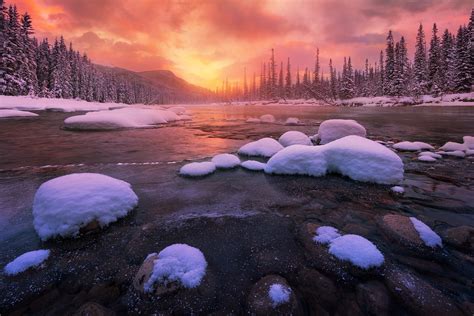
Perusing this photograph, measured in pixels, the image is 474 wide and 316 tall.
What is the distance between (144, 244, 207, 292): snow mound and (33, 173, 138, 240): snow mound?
5.06ft

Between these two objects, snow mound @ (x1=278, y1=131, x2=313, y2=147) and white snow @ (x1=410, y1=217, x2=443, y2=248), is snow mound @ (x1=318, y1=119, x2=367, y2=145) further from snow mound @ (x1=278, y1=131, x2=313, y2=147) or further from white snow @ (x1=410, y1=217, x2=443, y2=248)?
white snow @ (x1=410, y1=217, x2=443, y2=248)

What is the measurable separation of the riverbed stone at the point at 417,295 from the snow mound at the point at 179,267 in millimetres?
2111

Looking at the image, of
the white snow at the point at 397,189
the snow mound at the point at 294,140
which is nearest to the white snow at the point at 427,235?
the white snow at the point at 397,189

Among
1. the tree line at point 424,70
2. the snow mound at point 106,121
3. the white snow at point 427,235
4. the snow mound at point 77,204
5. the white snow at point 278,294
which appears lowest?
the white snow at point 278,294

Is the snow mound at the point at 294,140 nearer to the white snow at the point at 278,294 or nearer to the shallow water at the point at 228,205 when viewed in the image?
the shallow water at the point at 228,205

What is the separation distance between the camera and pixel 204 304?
8.04 feet

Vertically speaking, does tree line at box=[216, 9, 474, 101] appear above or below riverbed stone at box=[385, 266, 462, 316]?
above

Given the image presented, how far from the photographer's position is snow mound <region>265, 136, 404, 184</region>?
232 inches

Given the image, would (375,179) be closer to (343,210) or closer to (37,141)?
(343,210)

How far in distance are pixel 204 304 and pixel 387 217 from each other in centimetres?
327

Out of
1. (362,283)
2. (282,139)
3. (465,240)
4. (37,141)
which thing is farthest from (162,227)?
(37,141)

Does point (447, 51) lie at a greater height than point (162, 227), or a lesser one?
greater

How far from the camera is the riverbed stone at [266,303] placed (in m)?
2.31

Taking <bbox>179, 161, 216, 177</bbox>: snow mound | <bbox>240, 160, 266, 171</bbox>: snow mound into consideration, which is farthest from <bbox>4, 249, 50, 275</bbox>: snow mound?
<bbox>240, 160, 266, 171</bbox>: snow mound
